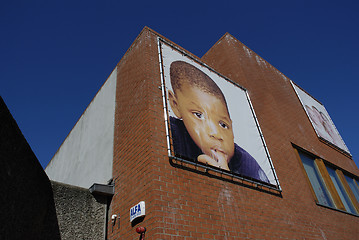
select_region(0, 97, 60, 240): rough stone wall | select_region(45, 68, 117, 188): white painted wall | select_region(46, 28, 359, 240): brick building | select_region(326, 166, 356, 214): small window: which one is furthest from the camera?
select_region(326, 166, 356, 214): small window

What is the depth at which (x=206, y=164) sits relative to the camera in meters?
4.84

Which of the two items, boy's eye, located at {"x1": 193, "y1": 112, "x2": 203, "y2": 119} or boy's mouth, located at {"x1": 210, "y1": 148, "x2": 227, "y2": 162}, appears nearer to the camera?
boy's mouth, located at {"x1": 210, "y1": 148, "x2": 227, "y2": 162}

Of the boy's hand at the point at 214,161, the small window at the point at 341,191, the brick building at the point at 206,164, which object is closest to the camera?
the brick building at the point at 206,164

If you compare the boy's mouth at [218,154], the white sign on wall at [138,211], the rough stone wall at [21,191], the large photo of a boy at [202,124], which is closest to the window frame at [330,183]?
the large photo of a boy at [202,124]

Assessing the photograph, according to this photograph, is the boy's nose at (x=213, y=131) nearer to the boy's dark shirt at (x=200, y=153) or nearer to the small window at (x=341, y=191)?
the boy's dark shirt at (x=200, y=153)

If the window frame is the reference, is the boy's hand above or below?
below

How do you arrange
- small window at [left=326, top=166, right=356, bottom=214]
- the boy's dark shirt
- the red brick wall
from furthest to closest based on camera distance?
small window at [left=326, top=166, right=356, bottom=214] → the boy's dark shirt → the red brick wall

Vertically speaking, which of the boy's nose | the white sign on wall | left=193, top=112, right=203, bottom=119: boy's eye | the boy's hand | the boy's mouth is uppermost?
left=193, top=112, right=203, bottom=119: boy's eye

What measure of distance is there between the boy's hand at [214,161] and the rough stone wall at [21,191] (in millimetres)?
2475

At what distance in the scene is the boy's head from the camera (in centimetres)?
523

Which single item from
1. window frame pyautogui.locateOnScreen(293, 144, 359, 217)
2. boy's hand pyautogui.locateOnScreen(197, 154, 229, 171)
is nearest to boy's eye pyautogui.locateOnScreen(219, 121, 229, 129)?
boy's hand pyautogui.locateOnScreen(197, 154, 229, 171)

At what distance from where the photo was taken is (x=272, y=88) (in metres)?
9.66

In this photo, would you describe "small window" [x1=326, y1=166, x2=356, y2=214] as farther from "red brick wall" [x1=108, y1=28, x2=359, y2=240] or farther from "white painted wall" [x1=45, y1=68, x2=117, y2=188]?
"white painted wall" [x1=45, y1=68, x2=117, y2=188]

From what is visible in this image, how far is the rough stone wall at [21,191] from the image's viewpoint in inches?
110
